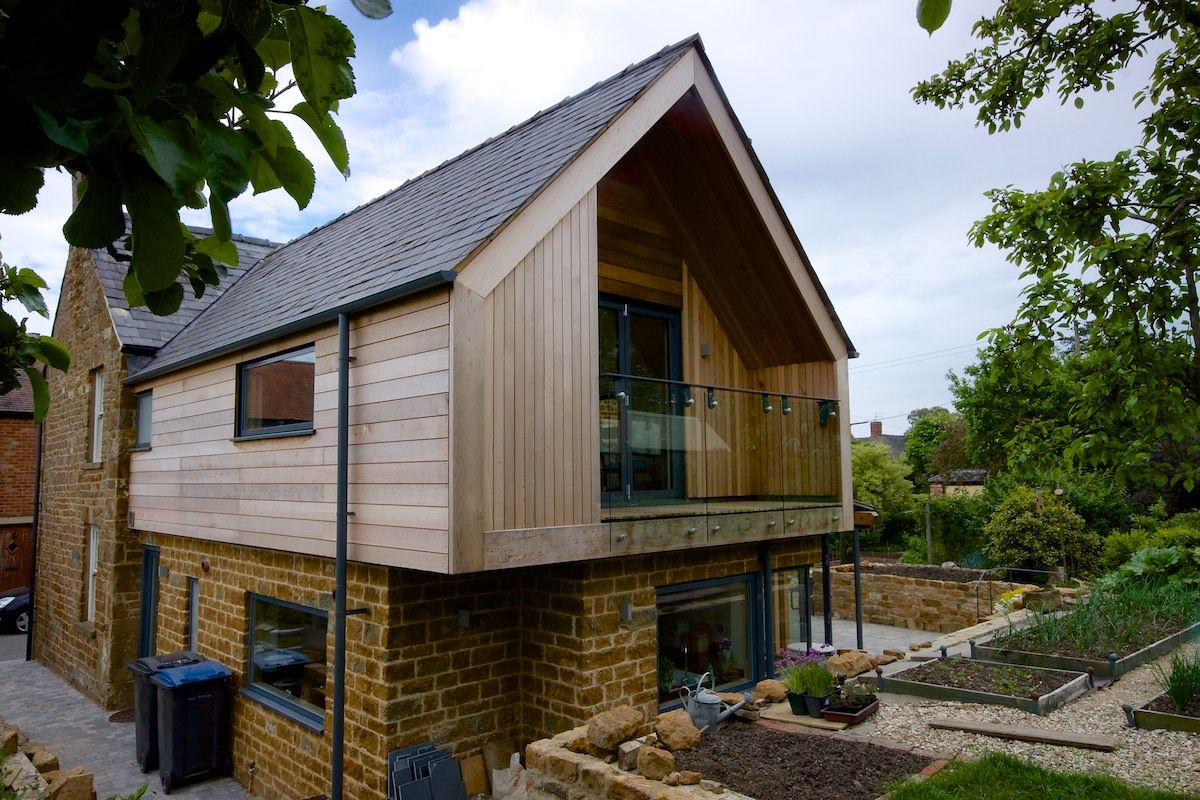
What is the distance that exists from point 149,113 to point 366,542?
6347mm

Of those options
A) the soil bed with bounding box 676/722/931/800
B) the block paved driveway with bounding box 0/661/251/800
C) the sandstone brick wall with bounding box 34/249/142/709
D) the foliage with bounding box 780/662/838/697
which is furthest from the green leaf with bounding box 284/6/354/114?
the sandstone brick wall with bounding box 34/249/142/709

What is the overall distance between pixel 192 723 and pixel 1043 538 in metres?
16.7

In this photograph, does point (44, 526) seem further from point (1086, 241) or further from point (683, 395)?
point (1086, 241)

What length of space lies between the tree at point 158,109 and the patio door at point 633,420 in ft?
20.4

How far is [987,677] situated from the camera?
869 cm

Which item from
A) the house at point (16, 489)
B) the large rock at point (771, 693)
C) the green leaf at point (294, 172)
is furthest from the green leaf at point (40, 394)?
the house at point (16, 489)

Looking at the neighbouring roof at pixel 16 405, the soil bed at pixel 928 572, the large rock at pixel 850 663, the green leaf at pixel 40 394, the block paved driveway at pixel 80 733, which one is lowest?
the block paved driveway at pixel 80 733

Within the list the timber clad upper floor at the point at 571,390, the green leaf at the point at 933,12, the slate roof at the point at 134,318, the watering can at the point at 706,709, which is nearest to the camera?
the green leaf at the point at 933,12

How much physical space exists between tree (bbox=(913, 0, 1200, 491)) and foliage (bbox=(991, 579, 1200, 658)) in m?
4.75

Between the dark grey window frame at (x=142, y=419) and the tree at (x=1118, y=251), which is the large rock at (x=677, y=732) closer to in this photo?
the tree at (x=1118, y=251)

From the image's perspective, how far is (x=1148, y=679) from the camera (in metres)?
8.77

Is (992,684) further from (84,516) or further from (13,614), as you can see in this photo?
(13,614)

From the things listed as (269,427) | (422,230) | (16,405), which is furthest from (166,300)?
(16,405)

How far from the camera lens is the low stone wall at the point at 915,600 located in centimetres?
1627
